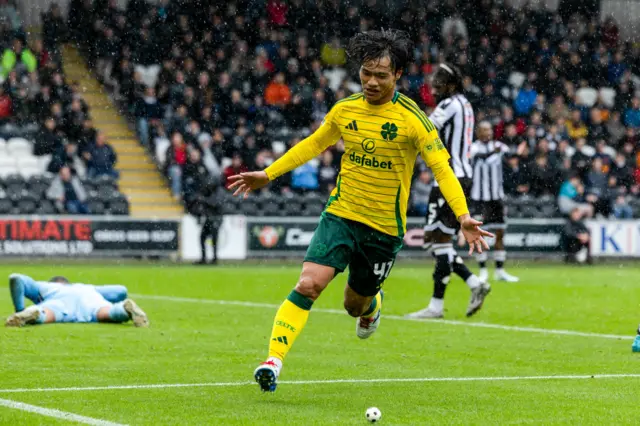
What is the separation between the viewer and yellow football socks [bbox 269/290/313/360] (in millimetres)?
Result: 7492

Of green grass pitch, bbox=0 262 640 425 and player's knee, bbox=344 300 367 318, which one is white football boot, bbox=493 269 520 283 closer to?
green grass pitch, bbox=0 262 640 425

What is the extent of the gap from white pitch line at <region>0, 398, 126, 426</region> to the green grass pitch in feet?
0.25

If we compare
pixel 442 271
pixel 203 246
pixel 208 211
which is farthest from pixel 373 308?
pixel 208 211

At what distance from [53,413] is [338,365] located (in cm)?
291

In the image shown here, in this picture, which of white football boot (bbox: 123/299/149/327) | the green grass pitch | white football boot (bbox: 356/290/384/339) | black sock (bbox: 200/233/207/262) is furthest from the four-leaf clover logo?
black sock (bbox: 200/233/207/262)

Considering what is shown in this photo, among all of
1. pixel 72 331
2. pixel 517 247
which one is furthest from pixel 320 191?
pixel 72 331

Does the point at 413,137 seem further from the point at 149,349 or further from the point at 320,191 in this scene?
the point at 320,191

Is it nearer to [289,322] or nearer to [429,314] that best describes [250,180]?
[289,322]

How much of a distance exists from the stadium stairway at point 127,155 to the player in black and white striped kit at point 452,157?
16143 millimetres

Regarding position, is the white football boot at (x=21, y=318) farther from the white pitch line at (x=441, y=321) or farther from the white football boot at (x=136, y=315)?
the white pitch line at (x=441, y=321)

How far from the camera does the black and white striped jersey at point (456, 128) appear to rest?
12.8 m

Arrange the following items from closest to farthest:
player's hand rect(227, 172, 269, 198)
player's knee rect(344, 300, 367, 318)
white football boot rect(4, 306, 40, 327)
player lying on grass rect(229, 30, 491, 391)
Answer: player lying on grass rect(229, 30, 491, 391)
player's hand rect(227, 172, 269, 198)
player's knee rect(344, 300, 367, 318)
white football boot rect(4, 306, 40, 327)

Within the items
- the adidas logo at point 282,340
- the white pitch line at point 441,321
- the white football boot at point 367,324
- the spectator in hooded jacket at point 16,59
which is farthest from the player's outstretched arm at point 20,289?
the spectator in hooded jacket at point 16,59

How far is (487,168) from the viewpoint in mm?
19203
